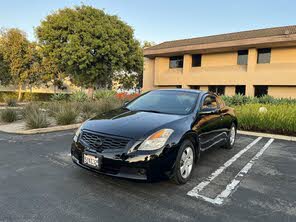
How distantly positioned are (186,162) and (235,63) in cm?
2081

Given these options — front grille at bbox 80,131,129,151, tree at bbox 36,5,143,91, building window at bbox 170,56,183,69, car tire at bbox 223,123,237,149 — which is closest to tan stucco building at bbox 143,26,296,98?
building window at bbox 170,56,183,69

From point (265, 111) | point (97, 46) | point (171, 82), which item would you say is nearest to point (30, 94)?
point (97, 46)

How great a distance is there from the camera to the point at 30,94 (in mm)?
30922

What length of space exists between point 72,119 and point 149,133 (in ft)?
22.0

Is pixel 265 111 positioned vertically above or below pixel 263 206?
above

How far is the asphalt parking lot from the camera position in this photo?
10.2 feet

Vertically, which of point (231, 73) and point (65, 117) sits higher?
point (231, 73)

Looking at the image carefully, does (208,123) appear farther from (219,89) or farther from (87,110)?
(219,89)

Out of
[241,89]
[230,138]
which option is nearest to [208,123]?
[230,138]

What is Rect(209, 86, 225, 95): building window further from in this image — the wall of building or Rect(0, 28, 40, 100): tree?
Rect(0, 28, 40, 100): tree

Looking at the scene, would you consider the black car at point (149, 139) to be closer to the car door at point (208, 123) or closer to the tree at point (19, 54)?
the car door at point (208, 123)

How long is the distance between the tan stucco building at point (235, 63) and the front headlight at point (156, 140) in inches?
743

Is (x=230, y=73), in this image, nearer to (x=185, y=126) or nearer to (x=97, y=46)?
(x=97, y=46)

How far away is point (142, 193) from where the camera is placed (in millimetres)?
3725
